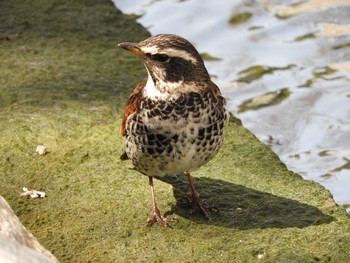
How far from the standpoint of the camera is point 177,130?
17.4ft

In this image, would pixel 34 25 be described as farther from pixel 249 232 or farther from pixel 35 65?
pixel 249 232

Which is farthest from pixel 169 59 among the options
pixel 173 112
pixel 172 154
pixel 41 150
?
pixel 41 150

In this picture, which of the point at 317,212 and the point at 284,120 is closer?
the point at 317,212

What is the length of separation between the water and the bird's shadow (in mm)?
841

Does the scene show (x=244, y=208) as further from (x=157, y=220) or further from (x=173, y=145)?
(x=173, y=145)

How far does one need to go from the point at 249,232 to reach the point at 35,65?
3.20 meters

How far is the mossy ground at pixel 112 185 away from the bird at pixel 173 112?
493 millimetres

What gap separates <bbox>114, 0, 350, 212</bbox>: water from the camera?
24.4 ft

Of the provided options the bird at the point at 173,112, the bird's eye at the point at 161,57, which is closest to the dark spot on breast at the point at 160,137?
the bird at the point at 173,112

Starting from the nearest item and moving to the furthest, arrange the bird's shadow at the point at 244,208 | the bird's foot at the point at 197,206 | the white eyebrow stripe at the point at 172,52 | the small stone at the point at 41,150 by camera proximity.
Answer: the white eyebrow stripe at the point at 172,52 → the bird's shadow at the point at 244,208 → the bird's foot at the point at 197,206 → the small stone at the point at 41,150

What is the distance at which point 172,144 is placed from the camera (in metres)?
5.33

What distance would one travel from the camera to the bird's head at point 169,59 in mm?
5438

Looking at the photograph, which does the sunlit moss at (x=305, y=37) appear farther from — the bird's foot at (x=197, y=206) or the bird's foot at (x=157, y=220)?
the bird's foot at (x=157, y=220)

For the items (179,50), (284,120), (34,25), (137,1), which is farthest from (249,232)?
(137,1)
